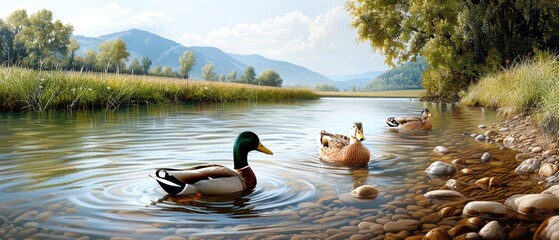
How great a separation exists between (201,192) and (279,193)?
0.79 m

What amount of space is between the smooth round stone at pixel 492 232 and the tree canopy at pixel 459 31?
25.3 metres

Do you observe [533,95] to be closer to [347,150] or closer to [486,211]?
[347,150]

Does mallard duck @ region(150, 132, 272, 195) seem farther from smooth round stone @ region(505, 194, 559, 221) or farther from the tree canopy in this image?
the tree canopy

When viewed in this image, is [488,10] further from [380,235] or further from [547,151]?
[380,235]

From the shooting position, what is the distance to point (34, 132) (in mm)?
10898

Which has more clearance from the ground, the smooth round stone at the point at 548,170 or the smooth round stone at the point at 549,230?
the smooth round stone at the point at 548,170

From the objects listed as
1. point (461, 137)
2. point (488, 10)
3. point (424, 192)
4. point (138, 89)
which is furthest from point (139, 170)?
point (488, 10)

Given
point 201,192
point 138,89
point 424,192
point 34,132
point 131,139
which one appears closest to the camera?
point 201,192

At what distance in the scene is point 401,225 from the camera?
13.3 ft

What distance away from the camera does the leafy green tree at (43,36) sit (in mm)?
81312

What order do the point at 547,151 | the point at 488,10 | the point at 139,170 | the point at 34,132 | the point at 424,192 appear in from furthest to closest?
1. the point at 488,10
2. the point at 34,132
3. the point at 547,151
4. the point at 139,170
5. the point at 424,192

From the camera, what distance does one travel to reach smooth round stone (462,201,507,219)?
171 inches

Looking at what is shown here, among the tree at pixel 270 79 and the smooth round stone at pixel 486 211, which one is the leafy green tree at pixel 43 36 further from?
the smooth round stone at pixel 486 211

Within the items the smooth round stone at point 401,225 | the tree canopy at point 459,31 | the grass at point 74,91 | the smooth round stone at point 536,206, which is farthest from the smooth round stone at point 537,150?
the tree canopy at point 459,31
